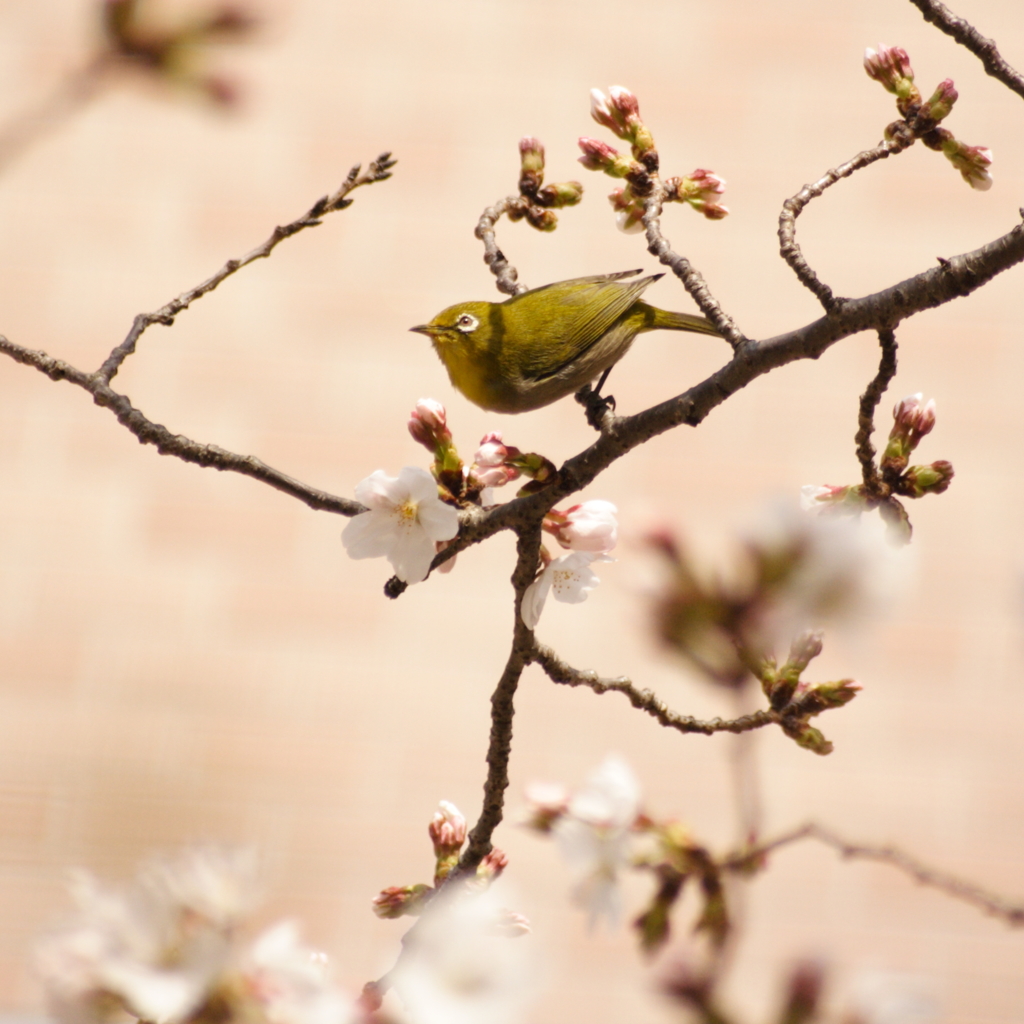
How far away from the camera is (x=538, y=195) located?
1080 mm

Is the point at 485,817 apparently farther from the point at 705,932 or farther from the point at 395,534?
the point at 705,932

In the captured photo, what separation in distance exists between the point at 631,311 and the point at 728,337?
0.74 m

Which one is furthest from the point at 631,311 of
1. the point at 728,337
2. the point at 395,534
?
the point at 395,534

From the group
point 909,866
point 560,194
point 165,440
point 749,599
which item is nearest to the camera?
point 749,599

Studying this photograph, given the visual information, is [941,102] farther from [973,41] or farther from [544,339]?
[544,339]

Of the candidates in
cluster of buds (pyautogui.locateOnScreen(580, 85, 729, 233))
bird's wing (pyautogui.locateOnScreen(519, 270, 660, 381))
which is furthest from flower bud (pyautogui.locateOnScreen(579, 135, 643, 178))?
bird's wing (pyautogui.locateOnScreen(519, 270, 660, 381))

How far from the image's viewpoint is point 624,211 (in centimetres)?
97

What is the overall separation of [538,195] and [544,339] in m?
0.37

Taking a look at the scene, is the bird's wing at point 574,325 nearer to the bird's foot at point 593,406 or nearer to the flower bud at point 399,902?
the bird's foot at point 593,406

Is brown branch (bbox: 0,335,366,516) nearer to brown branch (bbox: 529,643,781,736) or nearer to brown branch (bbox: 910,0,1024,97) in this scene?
brown branch (bbox: 529,643,781,736)

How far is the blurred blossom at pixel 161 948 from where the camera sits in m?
0.37

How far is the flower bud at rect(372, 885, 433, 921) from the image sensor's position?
2.71ft

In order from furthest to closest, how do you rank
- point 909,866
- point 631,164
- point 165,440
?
point 631,164 < point 165,440 < point 909,866

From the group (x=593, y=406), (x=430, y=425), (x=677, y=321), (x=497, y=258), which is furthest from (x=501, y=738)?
(x=677, y=321)
